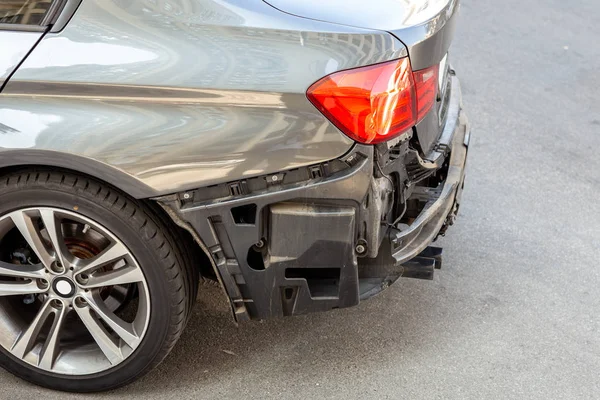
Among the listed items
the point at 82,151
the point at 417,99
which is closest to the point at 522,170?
the point at 417,99

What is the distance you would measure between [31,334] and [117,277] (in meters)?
0.42

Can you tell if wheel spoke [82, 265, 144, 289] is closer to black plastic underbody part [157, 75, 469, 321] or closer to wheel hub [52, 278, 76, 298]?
wheel hub [52, 278, 76, 298]

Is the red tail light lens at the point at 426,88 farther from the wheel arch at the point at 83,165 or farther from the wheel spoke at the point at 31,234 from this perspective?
the wheel spoke at the point at 31,234

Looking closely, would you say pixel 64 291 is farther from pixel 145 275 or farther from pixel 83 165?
pixel 83 165

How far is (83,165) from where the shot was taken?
2316 mm

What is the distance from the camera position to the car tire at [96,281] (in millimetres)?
2410

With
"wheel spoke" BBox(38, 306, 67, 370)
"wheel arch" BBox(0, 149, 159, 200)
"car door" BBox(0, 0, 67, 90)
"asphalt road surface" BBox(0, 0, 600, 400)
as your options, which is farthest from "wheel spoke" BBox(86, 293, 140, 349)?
"car door" BBox(0, 0, 67, 90)

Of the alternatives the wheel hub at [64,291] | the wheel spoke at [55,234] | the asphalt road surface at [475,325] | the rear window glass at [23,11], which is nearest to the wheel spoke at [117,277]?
the wheel hub at [64,291]

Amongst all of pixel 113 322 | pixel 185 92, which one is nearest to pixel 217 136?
pixel 185 92

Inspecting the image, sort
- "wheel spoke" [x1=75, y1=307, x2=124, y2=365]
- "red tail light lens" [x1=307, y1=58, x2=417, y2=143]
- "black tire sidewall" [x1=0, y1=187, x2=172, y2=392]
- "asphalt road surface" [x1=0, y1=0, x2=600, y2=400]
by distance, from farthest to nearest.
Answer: "asphalt road surface" [x1=0, y1=0, x2=600, y2=400]
"wheel spoke" [x1=75, y1=307, x2=124, y2=365]
"black tire sidewall" [x1=0, y1=187, x2=172, y2=392]
"red tail light lens" [x1=307, y1=58, x2=417, y2=143]

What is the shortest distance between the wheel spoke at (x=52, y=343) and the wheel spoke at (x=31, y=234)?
19 centimetres

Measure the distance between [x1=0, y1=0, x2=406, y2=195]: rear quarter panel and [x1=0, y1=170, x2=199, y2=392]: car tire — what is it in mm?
153

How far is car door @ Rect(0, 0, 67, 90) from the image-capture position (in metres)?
2.30

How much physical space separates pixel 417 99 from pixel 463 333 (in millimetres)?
1151
